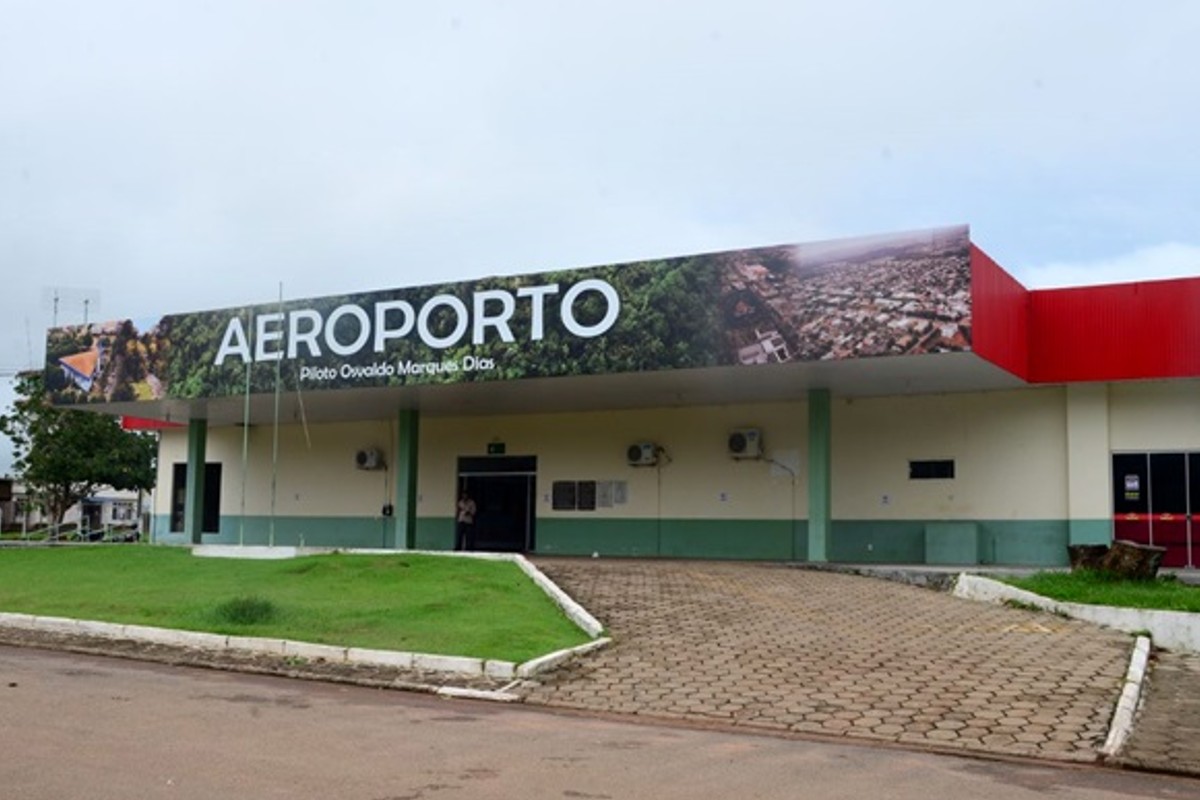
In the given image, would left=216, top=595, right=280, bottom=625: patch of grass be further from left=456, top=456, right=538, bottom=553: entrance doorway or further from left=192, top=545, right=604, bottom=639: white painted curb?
left=456, top=456, right=538, bottom=553: entrance doorway

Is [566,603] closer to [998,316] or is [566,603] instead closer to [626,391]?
[626,391]

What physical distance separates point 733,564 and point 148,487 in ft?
123

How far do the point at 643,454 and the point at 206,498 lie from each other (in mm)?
13944

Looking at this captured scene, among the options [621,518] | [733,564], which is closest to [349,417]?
[621,518]

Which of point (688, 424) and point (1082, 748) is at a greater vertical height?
point (688, 424)

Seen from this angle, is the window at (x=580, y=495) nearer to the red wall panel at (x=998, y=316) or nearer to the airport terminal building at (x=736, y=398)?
the airport terminal building at (x=736, y=398)

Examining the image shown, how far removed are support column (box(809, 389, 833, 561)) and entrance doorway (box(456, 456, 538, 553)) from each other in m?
7.71

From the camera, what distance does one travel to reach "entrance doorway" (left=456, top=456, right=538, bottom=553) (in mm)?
26438

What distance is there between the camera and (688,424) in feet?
80.2

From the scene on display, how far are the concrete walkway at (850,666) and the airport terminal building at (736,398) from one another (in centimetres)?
424

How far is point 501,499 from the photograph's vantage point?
88.3 ft

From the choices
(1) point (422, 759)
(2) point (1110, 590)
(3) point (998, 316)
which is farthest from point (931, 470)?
(1) point (422, 759)

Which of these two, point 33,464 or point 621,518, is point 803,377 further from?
point 33,464

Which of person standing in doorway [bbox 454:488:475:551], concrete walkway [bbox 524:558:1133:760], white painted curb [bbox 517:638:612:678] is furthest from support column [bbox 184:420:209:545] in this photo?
white painted curb [bbox 517:638:612:678]
